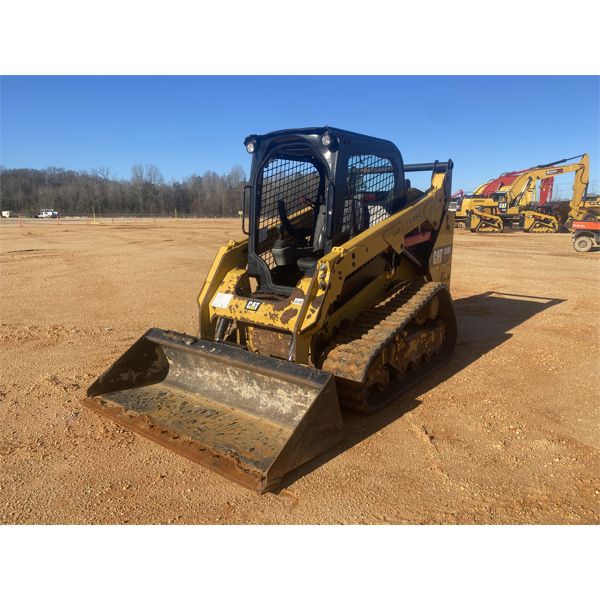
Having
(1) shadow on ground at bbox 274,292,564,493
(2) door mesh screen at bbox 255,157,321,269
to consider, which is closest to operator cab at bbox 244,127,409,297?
(2) door mesh screen at bbox 255,157,321,269

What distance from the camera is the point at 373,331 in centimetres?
415

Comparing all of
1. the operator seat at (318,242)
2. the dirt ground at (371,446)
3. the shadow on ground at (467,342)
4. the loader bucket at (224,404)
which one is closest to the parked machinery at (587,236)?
the shadow on ground at (467,342)

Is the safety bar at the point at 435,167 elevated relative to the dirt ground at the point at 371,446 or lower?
elevated

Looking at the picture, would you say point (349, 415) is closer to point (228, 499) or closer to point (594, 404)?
point (228, 499)

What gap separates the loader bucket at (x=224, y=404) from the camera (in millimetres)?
3174

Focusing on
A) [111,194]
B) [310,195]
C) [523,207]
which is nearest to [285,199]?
[310,195]

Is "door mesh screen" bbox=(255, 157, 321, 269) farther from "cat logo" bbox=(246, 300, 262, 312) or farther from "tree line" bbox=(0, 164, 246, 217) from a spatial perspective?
"tree line" bbox=(0, 164, 246, 217)

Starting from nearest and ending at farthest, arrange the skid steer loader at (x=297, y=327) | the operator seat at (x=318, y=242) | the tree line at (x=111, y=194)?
the skid steer loader at (x=297, y=327)
the operator seat at (x=318, y=242)
the tree line at (x=111, y=194)

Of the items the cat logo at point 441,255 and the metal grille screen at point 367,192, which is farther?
the cat logo at point 441,255

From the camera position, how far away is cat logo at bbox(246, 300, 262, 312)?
4.29m

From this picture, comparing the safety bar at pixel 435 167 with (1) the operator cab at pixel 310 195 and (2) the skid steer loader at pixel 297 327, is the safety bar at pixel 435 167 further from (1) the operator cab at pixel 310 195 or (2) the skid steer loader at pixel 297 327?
(1) the operator cab at pixel 310 195

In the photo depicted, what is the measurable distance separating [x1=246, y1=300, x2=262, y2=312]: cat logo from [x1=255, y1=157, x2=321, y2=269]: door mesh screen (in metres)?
0.70

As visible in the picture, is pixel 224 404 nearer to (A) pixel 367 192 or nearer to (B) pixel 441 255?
(A) pixel 367 192

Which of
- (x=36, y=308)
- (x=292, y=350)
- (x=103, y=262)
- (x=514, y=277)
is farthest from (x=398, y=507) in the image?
(x=103, y=262)
